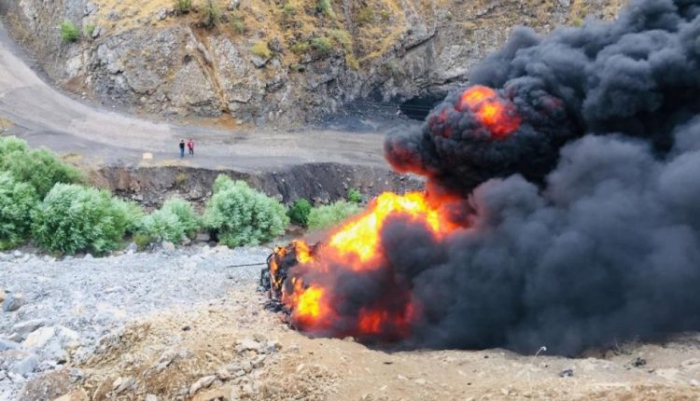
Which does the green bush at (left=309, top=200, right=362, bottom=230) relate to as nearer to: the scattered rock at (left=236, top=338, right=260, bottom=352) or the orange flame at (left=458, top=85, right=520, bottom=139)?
the orange flame at (left=458, top=85, right=520, bottom=139)

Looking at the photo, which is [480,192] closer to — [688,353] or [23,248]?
[688,353]

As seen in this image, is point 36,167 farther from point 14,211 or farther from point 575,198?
point 575,198

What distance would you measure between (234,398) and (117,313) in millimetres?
6389

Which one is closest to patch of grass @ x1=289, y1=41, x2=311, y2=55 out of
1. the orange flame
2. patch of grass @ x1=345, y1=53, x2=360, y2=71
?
patch of grass @ x1=345, y1=53, x2=360, y2=71

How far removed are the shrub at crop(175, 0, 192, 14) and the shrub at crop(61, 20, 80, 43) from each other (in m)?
6.70

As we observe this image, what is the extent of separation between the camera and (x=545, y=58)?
57.4ft

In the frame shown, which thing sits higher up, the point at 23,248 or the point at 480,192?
the point at 480,192

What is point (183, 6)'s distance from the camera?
43.3m

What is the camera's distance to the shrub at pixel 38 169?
29.5m

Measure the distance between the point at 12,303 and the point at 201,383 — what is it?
790cm

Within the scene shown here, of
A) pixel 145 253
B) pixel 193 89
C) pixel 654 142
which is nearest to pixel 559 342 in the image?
pixel 654 142

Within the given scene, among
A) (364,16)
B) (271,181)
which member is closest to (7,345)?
(271,181)

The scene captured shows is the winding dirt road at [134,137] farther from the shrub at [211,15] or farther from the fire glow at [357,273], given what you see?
the fire glow at [357,273]

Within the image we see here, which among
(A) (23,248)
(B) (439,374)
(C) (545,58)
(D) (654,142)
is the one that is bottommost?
(A) (23,248)
